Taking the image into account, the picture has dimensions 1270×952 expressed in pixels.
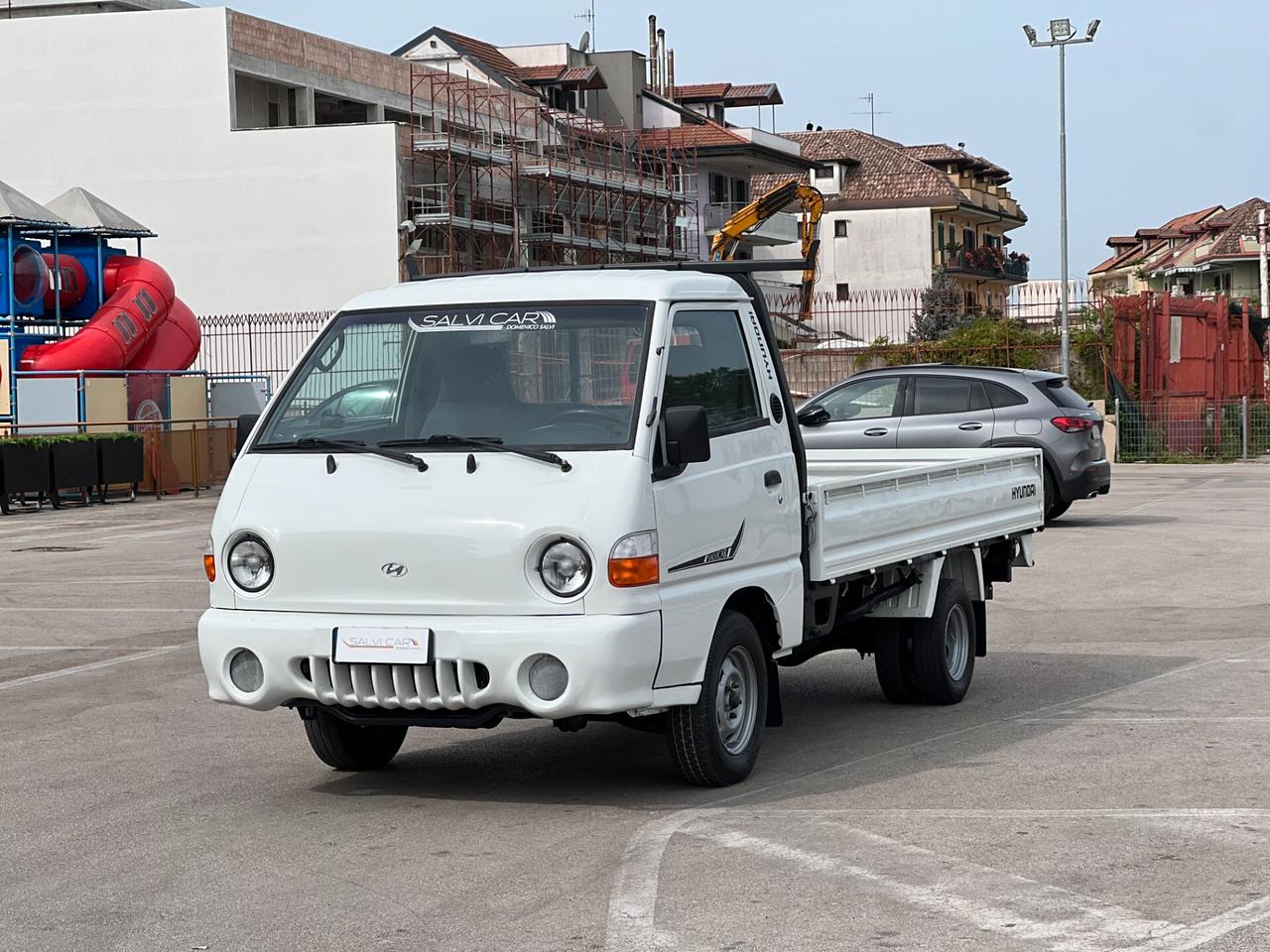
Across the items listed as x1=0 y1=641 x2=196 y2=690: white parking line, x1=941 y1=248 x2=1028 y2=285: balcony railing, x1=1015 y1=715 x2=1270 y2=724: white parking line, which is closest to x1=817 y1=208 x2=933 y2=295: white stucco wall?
x1=941 y1=248 x2=1028 y2=285: balcony railing

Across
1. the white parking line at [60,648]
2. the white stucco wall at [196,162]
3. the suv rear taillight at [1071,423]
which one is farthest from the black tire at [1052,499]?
the white stucco wall at [196,162]

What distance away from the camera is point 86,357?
33.3 m

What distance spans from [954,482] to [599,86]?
200 feet

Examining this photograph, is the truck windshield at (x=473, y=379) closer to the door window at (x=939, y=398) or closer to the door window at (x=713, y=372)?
the door window at (x=713, y=372)

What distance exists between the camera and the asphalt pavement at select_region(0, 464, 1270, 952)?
18.1 feet

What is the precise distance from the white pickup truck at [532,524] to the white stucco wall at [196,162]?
44.8 meters

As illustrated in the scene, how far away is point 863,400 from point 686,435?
13.0m

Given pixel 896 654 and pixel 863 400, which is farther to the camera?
pixel 863 400

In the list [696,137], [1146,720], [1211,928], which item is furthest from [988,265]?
[1211,928]

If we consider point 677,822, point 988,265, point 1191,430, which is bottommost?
point 677,822

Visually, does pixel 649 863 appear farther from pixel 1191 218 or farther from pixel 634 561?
pixel 1191 218

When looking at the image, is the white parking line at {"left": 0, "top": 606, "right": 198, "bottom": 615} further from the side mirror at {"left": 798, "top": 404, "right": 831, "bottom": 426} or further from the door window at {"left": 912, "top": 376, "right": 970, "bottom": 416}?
the door window at {"left": 912, "top": 376, "right": 970, "bottom": 416}

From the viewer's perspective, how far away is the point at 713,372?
7.66 meters

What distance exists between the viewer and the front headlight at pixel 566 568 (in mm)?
6699
